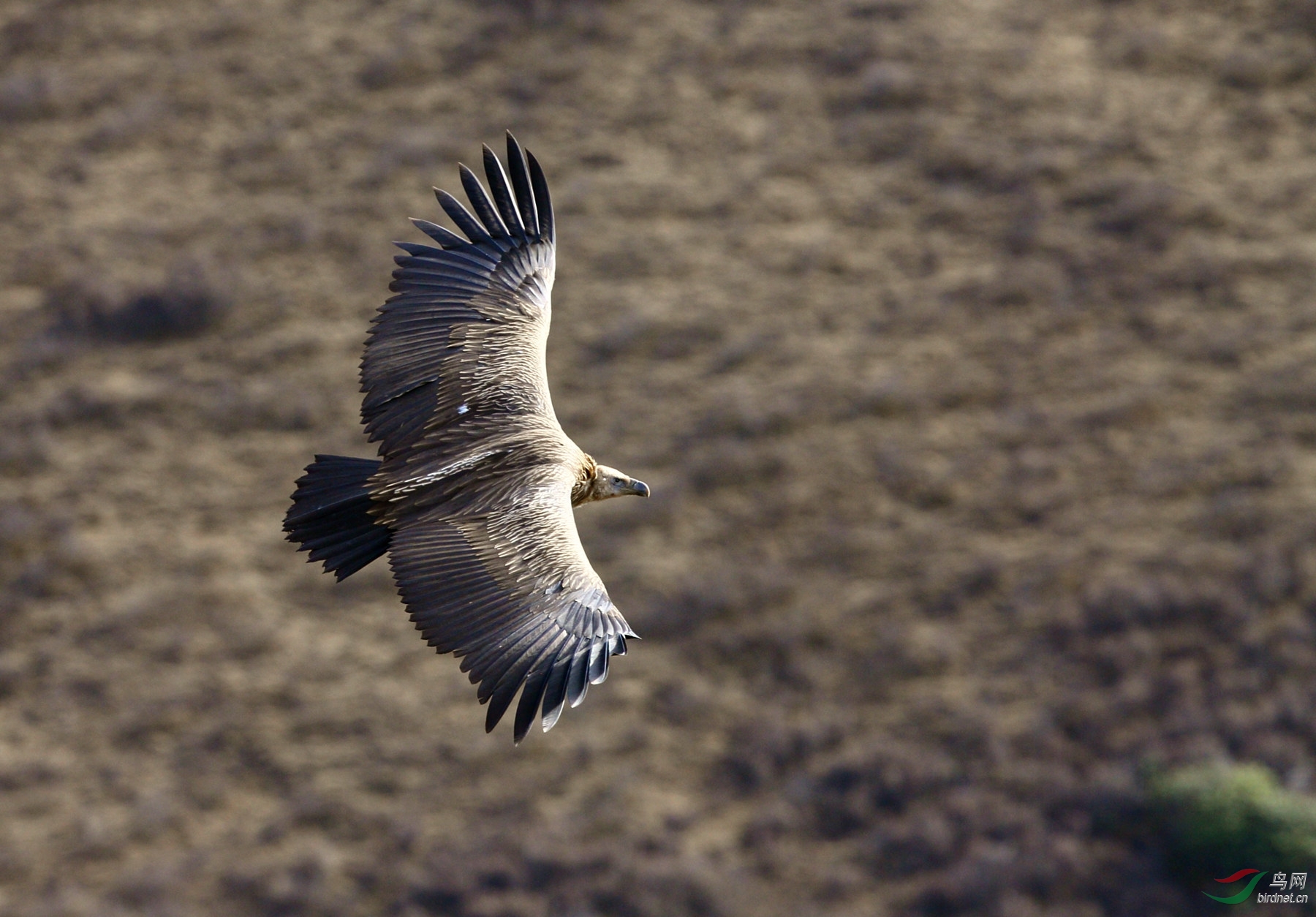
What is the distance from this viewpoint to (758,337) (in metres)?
23.9

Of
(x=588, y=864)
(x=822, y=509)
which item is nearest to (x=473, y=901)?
(x=588, y=864)

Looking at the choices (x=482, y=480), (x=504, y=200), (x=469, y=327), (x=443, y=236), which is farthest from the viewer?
(x=504, y=200)

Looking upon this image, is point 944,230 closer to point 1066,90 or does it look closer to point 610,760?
point 1066,90

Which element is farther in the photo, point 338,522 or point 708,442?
point 708,442

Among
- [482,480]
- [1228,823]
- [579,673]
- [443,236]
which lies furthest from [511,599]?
[1228,823]

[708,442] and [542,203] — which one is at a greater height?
[542,203]

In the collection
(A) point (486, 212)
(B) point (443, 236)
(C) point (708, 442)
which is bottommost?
(C) point (708, 442)

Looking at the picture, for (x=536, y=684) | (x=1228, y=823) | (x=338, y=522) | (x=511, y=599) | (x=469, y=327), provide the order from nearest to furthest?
(x=536, y=684), (x=511, y=599), (x=338, y=522), (x=469, y=327), (x=1228, y=823)

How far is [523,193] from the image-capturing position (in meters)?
10.9

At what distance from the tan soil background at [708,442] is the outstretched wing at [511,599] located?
11.6 meters

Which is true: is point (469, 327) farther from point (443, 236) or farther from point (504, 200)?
point (504, 200)

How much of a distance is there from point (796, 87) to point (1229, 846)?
13.6 meters

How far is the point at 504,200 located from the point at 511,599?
3163 mm

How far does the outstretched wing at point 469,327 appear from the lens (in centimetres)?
992
